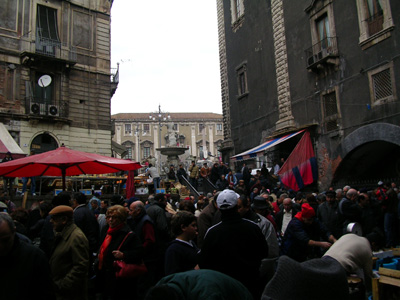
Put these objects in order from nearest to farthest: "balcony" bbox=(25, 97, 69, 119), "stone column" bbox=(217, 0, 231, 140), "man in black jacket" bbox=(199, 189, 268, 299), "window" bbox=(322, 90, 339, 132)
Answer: "man in black jacket" bbox=(199, 189, 268, 299) → "window" bbox=(322, 90, 339, 132) → "balcony" bbox=(25, 97, 69, 119) → "stone column" bbox=(217, 0, 231, 140)

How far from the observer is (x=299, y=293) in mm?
1784

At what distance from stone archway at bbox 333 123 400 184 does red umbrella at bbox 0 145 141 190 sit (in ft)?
31.8

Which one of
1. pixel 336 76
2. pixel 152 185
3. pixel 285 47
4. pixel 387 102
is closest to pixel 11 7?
pixel 152 185

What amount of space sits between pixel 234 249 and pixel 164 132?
80.9m

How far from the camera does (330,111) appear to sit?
1706 centimetres

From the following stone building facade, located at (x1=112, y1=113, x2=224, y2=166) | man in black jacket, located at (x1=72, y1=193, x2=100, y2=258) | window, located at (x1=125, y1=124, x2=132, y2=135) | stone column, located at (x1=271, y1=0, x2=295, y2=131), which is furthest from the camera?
window, located at (x1=125, y1=124, x2=132, y2=135)

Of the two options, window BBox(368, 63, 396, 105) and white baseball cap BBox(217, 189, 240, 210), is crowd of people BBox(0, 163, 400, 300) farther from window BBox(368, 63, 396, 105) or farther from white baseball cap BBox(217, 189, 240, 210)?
window BBox(368, 63, 396, 105)

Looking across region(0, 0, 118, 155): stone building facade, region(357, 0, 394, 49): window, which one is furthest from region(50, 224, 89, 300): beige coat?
region(0, 0, 118, 155): stone building facade

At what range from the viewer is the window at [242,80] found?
2423 cm

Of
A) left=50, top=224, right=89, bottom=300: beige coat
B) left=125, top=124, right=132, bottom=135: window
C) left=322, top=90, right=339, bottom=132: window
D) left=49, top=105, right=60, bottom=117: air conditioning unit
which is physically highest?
left=125, top=124, right=132, bottom=135: window

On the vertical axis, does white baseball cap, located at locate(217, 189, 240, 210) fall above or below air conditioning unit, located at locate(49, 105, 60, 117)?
below

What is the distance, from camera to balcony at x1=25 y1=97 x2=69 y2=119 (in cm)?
2294

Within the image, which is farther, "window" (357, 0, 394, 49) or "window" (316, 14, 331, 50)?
"window" (316, 14, 331, 50)

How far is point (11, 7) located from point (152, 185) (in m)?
15.3
